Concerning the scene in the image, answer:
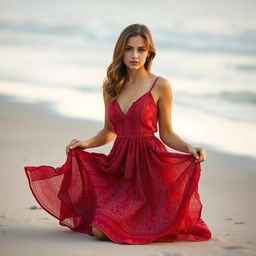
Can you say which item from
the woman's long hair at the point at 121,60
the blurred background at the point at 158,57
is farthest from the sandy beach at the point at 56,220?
the woman's long hair at the point at 121,60

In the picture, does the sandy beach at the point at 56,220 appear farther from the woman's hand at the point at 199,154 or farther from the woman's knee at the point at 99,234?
the woman's hand at the point at 199,154

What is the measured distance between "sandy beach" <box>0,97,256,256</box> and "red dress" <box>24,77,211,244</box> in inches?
4.6

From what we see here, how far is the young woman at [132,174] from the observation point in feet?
16.7

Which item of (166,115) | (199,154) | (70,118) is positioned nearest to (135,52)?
(166,115)

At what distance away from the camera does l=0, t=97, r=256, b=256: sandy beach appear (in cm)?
485

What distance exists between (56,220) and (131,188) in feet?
2.81

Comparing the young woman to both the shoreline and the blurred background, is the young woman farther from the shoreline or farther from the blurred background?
the blurred background

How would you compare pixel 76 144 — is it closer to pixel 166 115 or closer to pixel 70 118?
pixel 166 115

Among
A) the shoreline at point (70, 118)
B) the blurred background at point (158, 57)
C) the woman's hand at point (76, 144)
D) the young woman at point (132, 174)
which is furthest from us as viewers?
the blurred background at point (158, 57)

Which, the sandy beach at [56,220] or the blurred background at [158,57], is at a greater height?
the blurred background at [158,57]

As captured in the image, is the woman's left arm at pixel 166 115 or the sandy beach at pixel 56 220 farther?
the woman's left arm at pixel 166 115

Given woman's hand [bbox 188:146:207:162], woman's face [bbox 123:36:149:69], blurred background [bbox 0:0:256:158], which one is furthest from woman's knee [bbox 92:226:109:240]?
blurred background [bbox 0:0:256:158]

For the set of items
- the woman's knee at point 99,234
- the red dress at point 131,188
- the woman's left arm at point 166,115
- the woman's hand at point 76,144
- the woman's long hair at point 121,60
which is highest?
the woman's long hair at point 121,60

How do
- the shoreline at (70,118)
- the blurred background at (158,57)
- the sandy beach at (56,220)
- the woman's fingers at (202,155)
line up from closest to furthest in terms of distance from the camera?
1. the sandy beach at (56,220)
2. the woman's fingers at (202,155)
3. the shoreline at (70,118)
4. the blurred background at (158,57)
